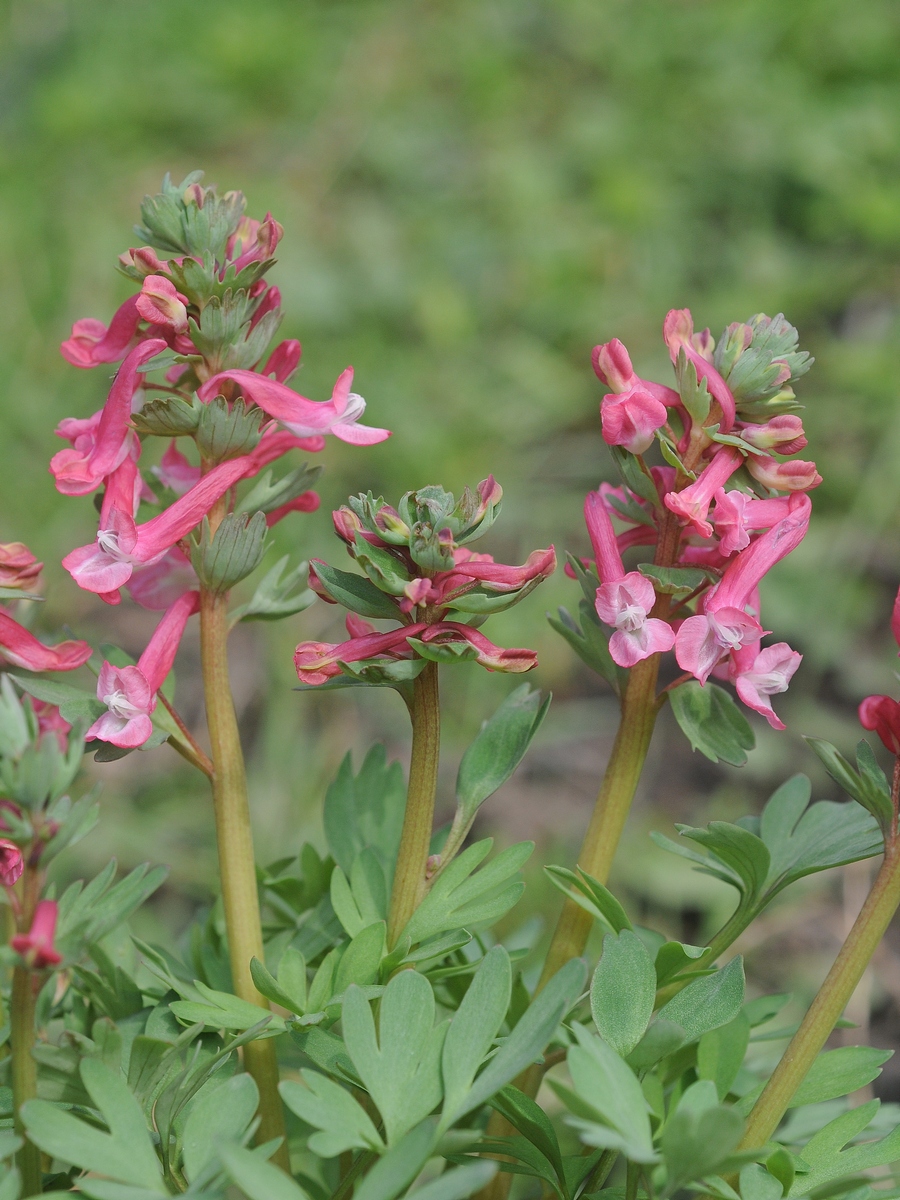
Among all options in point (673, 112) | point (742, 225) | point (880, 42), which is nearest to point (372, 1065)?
point (742, 225)

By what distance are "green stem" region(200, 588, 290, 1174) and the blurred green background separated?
1534 millimetres

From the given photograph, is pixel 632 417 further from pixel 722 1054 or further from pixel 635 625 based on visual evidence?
pixel 722 1054

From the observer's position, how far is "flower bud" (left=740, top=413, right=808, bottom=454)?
1048 mm

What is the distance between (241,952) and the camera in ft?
3.62

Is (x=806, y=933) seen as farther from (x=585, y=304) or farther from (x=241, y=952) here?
(x=585, y=304)

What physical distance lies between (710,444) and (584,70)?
4.37 meters

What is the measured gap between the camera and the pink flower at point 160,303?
1016 millimetres

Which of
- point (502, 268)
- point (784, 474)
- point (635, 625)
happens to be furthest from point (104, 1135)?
point (502, 268)

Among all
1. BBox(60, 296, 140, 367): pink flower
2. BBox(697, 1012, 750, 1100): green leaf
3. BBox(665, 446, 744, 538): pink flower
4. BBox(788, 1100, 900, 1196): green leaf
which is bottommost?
BBox(788, 1100, 900, 1196): green leaf

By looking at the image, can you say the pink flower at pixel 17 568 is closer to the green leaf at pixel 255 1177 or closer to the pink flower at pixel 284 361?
the pink flower at pixel 284 361

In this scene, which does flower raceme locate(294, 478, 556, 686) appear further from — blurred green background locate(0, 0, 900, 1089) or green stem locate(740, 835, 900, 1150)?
blurred green background locate(0, 0, 900, 1089)

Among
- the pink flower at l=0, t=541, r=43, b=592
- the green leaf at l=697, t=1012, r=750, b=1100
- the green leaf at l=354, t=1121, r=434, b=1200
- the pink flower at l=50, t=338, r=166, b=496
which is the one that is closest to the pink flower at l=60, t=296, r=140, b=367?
the pink flower at l=50, t=338, r=166, b=496

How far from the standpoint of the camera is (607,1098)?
850 mm

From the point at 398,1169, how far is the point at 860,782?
498 millimetres
